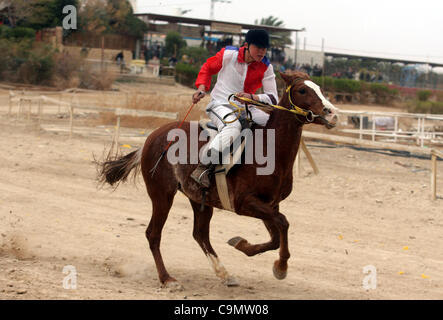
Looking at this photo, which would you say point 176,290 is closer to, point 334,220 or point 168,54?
point 334,220

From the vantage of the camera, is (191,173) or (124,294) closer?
(124,294)

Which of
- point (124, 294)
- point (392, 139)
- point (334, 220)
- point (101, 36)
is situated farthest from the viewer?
point (101, 36)

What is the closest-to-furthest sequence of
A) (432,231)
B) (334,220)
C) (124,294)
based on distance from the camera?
(124,294) → (432,231) → (334,220)

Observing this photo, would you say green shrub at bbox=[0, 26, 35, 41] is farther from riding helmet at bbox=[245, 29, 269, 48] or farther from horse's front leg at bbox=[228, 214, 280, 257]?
horse's front leg at bbox=[228, 214, 280, 257]

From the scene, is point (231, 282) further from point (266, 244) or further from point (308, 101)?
point (308, 101)

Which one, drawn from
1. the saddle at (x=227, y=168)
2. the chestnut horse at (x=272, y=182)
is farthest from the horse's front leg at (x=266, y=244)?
the saddle at (x=227, y=168)

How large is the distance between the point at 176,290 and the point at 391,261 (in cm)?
295

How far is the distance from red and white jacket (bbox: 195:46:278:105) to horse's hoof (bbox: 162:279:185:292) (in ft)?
6.55

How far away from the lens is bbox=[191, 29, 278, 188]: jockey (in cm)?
598

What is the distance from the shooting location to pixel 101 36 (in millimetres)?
37438

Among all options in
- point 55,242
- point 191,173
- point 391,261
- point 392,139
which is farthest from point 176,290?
point 392,139

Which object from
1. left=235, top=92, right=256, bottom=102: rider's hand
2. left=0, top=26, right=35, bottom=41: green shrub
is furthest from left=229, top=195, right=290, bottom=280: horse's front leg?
left=0, top=26, right=35, bottom=41: green shrub

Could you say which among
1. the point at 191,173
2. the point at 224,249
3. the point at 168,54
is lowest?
the point at 224,249

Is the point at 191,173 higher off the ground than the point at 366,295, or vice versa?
the point at 191,173
